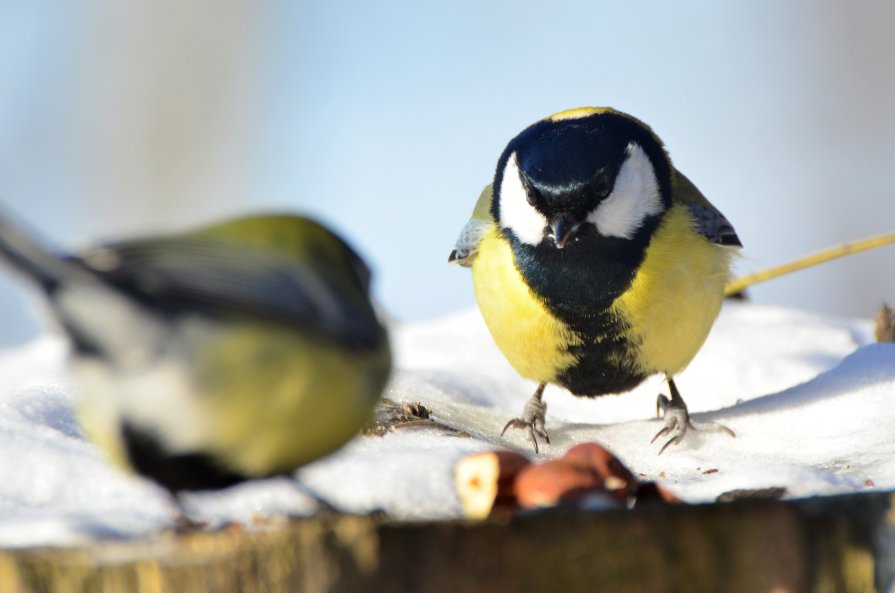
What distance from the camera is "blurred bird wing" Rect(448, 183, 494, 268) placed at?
283cm

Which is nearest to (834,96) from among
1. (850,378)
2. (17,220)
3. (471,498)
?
(850,378)

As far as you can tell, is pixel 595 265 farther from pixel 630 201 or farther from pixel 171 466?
pixel 171 466

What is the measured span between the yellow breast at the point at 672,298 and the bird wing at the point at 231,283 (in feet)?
3.82

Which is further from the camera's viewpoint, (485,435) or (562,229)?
(485,435)

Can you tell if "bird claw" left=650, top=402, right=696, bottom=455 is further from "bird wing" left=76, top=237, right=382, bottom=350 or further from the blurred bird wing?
"bird wing" left=76, top=237, right=382, bottom=350

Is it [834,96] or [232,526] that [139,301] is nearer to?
[232,526]

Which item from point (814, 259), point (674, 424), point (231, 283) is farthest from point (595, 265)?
point (231, 283)

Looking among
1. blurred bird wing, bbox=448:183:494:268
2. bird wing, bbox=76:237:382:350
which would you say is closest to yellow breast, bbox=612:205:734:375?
blurred bird wing, bbox=448:183:494:268

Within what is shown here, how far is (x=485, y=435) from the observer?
255 centimetres

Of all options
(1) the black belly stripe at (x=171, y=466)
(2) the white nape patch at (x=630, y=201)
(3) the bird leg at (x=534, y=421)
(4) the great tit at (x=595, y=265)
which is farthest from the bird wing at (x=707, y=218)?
(1) the black belly stripe at (x=171, y=466)

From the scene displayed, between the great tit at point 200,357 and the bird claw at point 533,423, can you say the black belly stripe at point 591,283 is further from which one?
the great tit at point 200,357

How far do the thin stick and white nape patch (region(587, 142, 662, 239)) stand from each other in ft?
1.26

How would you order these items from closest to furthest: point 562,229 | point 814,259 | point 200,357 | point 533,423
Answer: point 200,357
point 562,229
point 533,423
point 814,259

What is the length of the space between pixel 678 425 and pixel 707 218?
55cm
